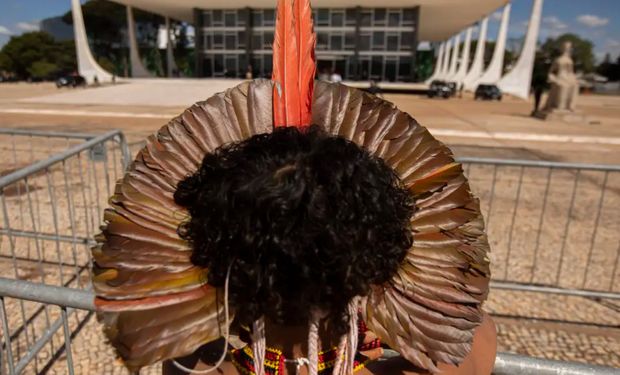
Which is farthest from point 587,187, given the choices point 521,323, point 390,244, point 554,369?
point 390,244

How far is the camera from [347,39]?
1561 inches

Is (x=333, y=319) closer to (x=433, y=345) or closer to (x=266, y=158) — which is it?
(x=433, y=345)

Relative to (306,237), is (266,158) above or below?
above

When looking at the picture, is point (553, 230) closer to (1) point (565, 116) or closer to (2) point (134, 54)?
(1) point (565, 116)

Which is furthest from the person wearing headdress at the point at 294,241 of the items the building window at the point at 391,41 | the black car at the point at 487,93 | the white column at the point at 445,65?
the white column at the point at 445,65

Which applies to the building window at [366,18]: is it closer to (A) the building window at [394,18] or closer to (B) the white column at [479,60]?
(A) the building window at [394,18]

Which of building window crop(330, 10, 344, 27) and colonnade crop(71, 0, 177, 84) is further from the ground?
building window crop(330, 10, 344, 27)

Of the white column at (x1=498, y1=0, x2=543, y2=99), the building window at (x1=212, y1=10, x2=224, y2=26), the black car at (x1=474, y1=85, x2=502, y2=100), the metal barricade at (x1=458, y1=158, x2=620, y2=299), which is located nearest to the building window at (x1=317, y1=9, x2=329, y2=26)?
the building window at (x1=212, y1=10, x2=224, y2=26)

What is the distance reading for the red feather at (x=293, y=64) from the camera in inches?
43.0

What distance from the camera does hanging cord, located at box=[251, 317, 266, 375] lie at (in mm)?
943

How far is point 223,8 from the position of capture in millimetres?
41156

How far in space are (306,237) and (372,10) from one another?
136 feet

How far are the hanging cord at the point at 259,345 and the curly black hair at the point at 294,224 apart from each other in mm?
29

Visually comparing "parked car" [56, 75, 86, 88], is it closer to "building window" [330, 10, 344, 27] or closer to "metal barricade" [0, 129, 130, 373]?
"building window" [330, 10, 344, 27]
